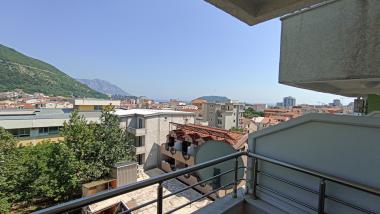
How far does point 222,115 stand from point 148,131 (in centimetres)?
2454

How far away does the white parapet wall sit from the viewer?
6.19 ft

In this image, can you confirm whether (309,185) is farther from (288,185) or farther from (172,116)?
(172,116)

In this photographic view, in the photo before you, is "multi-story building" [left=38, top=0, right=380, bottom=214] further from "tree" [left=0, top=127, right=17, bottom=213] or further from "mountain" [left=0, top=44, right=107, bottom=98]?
"mountain" [left=0, top=44, right=107, bottom=98]

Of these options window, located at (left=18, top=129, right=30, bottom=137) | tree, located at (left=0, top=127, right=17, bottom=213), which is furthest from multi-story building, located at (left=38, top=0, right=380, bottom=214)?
window, located at (left=18, top=129, right=30, bottom=137)

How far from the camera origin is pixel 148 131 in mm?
17859

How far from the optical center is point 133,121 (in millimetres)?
18578

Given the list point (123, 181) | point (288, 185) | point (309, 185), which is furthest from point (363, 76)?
point (123, 181)

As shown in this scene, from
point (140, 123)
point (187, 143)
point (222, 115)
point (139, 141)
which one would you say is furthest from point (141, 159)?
point (222, 115)

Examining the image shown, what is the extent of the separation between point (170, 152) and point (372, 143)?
15463mm

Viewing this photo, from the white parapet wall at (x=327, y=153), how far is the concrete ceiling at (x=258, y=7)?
3.75 ft

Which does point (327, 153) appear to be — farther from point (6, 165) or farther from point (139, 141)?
point (139, 141)

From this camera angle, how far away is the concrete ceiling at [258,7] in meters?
1.72

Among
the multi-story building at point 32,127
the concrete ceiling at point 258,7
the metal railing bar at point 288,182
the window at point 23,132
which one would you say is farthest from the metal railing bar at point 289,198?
the window at point 23,132

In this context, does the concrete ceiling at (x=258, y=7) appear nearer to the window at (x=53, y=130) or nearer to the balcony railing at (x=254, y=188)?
the balcony railing at (x=254, y=188)
